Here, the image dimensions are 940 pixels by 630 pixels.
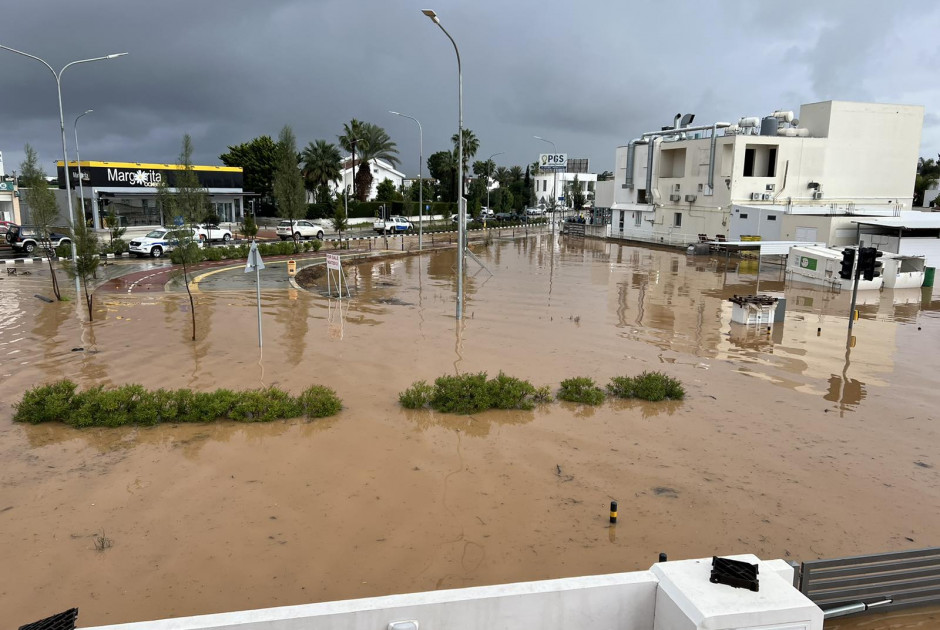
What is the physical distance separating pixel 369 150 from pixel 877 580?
73.3 m

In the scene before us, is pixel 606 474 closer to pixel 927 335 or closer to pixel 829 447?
pixel 829 447

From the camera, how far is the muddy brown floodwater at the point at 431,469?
24.2ft

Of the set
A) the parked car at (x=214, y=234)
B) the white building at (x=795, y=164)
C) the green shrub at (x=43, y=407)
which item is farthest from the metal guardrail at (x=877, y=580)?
the parked car at (x=214, y=234)

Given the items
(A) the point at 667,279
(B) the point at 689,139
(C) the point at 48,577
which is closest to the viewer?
(C) the point at 48,577

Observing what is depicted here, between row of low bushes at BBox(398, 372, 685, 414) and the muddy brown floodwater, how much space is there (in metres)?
0.33

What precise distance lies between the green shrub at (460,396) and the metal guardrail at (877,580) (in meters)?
7.21

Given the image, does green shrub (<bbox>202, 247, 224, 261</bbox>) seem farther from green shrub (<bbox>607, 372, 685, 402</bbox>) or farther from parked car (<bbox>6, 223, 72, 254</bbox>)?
green shrub (<bbox>607, 372, 685, 402</bbox>)

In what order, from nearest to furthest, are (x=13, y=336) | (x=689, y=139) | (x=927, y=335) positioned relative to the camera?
(x=13, y=336) → (x=927, y=335) → (x=689, y=139)

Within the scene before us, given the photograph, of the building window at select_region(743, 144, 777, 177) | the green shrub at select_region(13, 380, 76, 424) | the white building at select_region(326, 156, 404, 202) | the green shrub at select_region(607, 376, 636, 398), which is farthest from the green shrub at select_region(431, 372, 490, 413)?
the white building at select_region(326, 156, 404, 202)

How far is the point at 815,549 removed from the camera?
7.93m

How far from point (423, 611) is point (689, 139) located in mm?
56205

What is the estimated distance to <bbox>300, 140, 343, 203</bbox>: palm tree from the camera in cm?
7256

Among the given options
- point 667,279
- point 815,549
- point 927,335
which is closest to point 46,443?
point 815,549

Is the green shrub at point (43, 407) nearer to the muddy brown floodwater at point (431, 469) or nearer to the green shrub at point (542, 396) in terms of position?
the muddy brown floodwater at point (431, 469)
